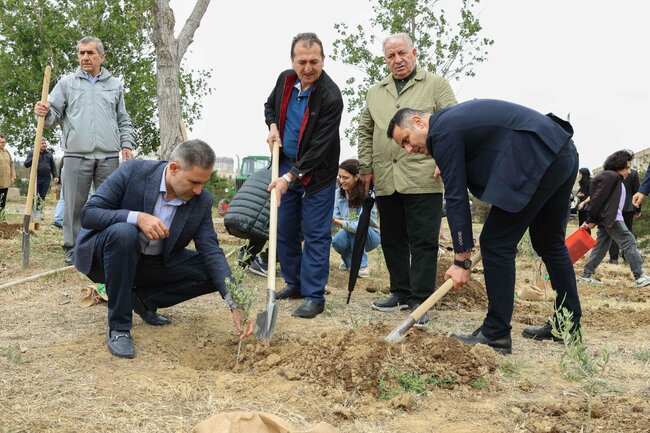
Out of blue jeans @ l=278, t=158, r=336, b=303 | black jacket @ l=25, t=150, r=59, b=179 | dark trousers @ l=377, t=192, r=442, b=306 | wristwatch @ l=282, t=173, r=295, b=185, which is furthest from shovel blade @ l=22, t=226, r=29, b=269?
black jacket @ l=25, t=150, r=59, b=179

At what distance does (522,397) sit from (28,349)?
257 cm

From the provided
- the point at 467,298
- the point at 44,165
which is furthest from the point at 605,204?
the point at 44,165

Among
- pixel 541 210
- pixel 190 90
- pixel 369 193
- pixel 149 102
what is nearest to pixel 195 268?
pixel 369 193

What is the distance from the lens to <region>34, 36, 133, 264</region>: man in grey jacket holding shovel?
6.13 meters

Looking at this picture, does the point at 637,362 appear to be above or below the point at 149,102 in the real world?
below

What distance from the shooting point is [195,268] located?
3.98 m

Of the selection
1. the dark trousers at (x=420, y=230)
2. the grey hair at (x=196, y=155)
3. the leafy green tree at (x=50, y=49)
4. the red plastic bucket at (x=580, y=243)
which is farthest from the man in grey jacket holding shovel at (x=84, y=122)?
the leafy green tree at (x=50, y=49)

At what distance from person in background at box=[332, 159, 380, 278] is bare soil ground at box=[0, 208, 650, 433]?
190 cm

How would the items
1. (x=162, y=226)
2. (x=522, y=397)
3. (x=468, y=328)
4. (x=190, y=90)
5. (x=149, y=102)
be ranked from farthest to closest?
1. (x=190, y=90)
2. (x=149, y=102)
3. (x=468, y=328)
4. (x=162, y=226)
5. (x=522, y=397)

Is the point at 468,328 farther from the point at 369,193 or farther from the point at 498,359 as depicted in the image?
the point at 369,193

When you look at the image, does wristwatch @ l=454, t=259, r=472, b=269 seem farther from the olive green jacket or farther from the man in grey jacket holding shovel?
the man in grey jacket holding shovel

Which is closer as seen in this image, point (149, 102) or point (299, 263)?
point (299, 263)

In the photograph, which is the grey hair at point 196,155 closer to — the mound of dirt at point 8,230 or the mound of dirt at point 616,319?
the mound of dirt at point 616,319

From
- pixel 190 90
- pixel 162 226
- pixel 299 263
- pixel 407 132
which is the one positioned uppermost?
pixel 190 90
